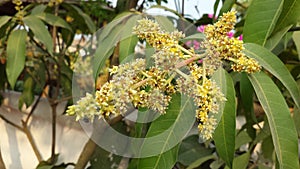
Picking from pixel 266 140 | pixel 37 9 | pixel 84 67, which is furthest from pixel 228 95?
pixel 37 9

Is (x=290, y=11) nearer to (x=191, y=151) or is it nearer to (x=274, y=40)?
(x=274, y=40)

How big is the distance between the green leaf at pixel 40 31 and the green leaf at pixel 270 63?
52 cm

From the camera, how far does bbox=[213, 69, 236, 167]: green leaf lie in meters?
0.46

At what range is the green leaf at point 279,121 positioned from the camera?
17.3 inches

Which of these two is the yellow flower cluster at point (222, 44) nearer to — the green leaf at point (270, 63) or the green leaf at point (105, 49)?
the green leaf at point (270, 63)

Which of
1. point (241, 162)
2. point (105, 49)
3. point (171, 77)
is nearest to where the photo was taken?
point (171, 77)

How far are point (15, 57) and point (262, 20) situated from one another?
0.56 metres

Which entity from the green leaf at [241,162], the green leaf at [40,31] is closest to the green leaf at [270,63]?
the green leaf at [241,162]

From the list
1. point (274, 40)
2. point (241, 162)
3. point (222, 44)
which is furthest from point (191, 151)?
point (222, 44)

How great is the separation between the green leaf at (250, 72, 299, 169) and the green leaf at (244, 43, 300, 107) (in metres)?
0.01

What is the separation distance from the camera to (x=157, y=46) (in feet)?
1.24

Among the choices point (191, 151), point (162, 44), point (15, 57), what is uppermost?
point (162, 44)

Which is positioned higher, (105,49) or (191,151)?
(105,49)

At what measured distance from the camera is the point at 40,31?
2.89 feet
